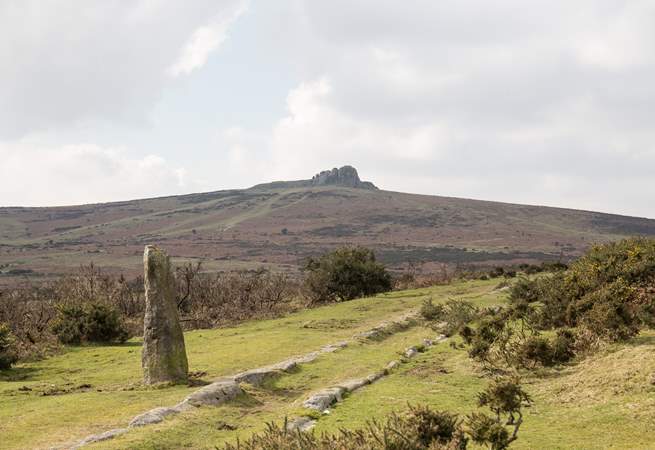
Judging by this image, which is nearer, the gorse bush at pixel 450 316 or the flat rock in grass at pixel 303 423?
the flat rock in grass at pixel 303 423

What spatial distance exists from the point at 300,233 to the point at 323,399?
463 ft

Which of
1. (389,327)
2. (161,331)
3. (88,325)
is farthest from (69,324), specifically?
(389,327)

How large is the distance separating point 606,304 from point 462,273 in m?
35.5

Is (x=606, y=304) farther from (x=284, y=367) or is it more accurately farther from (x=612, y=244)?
(x=284, y=367)

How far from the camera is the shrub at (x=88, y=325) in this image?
27.7 metres

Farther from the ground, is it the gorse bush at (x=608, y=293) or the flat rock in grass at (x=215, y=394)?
the gorse bush at (x=608, y=293)

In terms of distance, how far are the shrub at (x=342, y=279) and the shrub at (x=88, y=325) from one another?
53.5 feet

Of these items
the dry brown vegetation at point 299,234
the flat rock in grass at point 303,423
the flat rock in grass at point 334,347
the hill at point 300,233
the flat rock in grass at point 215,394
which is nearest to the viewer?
the flat rock in grass at point 303,423

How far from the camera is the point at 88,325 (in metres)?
27.7

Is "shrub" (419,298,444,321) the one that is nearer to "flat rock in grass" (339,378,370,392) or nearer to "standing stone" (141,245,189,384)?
"flat rock in grass" (339,378,370,392)

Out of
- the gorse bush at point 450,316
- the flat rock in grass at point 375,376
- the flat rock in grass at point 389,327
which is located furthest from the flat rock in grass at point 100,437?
the gorse bush at point 450,316

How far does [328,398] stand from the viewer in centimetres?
1304

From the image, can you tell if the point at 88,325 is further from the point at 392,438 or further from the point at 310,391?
the point at 392,438

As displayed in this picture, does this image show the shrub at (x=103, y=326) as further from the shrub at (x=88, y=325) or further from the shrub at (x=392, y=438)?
the shrub at (x=392, y=438)
